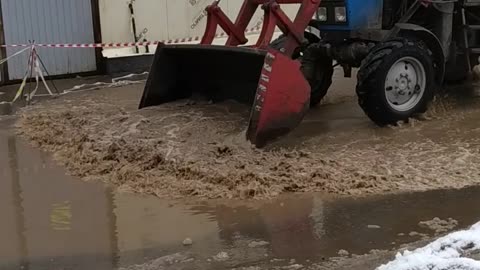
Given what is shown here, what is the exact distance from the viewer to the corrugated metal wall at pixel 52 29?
12.9m

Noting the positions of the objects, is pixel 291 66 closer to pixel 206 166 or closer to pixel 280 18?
pixel 280 18

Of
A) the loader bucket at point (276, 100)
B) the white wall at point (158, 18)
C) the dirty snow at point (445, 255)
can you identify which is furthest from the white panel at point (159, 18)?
the dirty snow at point (445, 255)

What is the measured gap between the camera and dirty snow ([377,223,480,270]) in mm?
4402

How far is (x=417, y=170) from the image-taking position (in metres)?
6.80

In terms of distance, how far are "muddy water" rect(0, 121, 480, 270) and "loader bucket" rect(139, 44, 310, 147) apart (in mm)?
1334

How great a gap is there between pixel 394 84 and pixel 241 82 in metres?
1.80

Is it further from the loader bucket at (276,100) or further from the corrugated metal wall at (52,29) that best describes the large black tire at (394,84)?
the corrugated metal wall at (52,29)

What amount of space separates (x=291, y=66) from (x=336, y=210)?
6.50 ft

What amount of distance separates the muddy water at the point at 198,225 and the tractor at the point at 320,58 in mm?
1547

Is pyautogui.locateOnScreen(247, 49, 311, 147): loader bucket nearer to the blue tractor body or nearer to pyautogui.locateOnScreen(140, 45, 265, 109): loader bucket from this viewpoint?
pyautogui.locateOnScreen(140, 45, 265, 109): loader bucket

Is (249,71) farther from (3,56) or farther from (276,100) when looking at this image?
(3,56)

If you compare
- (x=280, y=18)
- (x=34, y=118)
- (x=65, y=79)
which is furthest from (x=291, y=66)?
(x=65, y=79)

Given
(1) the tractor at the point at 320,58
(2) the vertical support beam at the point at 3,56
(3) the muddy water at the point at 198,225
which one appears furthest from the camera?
(2) the vertical support beam at the point at 3,56

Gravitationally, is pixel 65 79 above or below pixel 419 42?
below
